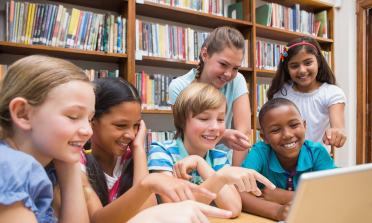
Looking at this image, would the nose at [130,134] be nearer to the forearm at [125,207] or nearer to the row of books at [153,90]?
the forearm at [125,207]

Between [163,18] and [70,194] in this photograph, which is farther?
[163,18]

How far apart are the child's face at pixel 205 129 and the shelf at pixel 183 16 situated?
4.96ft

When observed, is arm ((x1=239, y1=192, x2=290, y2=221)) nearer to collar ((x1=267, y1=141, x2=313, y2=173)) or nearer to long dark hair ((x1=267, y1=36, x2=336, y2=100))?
collar ((x1=267, y1=141, x2=313, y2=173))

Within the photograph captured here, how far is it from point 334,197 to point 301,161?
0.87m

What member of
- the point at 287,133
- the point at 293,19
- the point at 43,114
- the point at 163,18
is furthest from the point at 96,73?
the point at 293,19

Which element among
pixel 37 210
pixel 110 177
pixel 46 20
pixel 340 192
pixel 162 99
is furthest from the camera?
pixel 162 99

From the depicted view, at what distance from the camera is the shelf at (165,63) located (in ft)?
7.80

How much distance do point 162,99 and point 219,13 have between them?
1.04 metres

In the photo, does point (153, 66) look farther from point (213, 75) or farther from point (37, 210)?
point (37, 210)

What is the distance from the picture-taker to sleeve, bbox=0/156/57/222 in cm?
49

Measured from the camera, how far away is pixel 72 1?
226cm

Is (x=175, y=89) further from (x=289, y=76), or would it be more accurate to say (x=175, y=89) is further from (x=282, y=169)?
(x=289, y=76)

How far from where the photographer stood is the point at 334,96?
5.61 feet

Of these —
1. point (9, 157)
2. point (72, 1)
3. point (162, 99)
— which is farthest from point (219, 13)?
point (9, 157)
